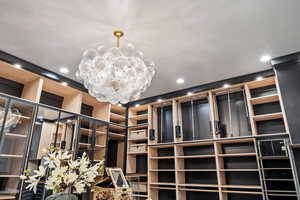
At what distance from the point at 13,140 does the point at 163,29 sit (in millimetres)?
2926

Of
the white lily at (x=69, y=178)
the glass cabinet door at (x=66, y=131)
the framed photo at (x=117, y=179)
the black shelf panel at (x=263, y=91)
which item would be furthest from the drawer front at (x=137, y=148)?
the white lily at (x=69, y=178)

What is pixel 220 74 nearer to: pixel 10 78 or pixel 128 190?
pixel 128 190

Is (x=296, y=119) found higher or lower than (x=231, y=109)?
lower

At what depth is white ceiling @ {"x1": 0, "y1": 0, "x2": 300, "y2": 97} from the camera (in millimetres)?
2338

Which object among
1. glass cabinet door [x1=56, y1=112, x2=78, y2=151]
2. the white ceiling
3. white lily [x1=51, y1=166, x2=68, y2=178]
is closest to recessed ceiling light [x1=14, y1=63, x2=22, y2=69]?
the white ceiling

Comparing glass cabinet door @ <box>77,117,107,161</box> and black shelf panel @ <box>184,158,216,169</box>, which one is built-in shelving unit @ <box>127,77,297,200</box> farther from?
glass cabinet door @ <box>77,117,107,161</box>

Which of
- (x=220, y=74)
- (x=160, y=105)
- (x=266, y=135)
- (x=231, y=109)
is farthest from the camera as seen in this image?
(x=160, y=105)

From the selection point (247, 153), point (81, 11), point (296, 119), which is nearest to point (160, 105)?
point (247, 153)

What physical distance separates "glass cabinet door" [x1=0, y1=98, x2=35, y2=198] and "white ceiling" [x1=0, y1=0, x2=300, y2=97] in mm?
898

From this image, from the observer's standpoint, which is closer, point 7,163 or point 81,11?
point 81,11

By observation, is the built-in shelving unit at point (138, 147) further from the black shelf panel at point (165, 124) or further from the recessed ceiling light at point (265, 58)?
the recessed ceiling light at point (265, 58)

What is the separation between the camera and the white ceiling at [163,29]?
234cm

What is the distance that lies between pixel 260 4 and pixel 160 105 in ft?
11.2

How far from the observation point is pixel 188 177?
4.49 meters
